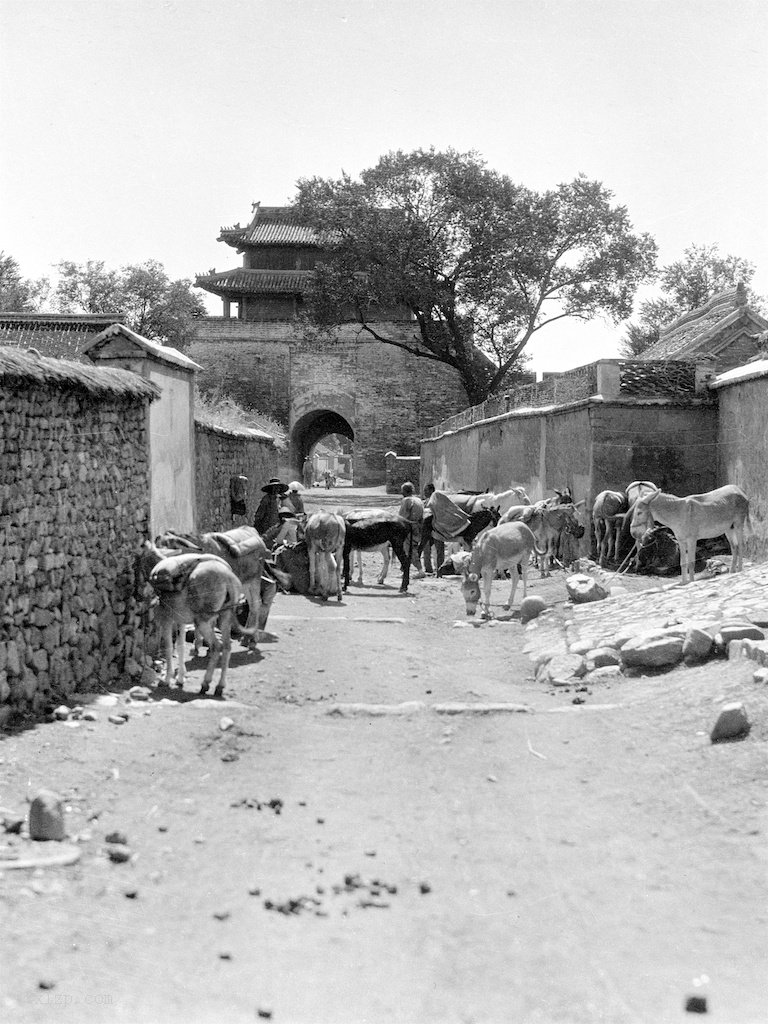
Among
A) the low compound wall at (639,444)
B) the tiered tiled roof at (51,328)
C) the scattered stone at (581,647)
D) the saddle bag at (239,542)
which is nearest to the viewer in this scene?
the scattered stone at (581,647)

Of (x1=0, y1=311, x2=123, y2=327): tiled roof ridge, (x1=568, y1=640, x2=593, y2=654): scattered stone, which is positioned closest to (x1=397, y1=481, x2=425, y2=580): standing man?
(x1=568, y1=640, x2=593, y2=654): scattered stone

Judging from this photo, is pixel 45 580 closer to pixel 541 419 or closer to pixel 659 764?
pixel 659 764

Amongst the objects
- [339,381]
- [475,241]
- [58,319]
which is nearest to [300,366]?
[339,381]

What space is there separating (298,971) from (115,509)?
233 inches

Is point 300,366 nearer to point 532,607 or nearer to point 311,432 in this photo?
point 311,432

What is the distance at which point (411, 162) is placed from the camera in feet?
130

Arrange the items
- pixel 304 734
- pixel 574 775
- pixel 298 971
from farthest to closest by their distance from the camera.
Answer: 1. pixel 304 734
2. pixel 574 775
3. pixel 298 971

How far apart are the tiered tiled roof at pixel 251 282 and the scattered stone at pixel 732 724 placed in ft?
158

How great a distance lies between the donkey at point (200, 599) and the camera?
8.55m

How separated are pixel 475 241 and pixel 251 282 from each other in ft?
55.7

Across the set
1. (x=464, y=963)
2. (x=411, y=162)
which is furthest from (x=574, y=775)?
(x=411, y=162)

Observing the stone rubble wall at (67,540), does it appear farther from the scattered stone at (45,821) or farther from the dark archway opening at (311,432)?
the dark archway opening at (311,432)

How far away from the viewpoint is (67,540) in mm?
8102

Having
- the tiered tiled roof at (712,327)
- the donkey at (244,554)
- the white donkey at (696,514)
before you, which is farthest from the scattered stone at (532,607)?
the tiered tiled roof at (712,327)
